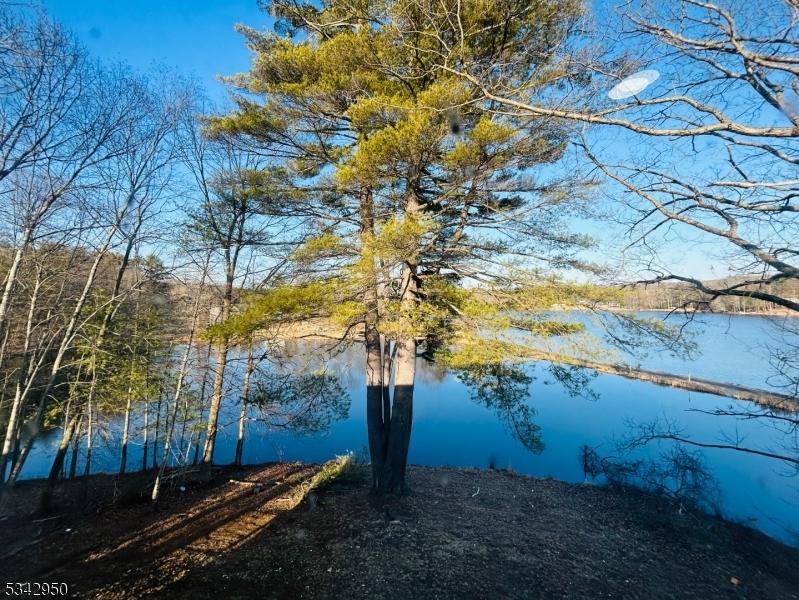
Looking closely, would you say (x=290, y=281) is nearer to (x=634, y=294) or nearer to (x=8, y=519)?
(x=634, y=294)

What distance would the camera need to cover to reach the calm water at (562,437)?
9.38 metres

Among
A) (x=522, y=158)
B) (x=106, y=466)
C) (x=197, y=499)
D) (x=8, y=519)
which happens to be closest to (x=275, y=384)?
(x=197, y=499)

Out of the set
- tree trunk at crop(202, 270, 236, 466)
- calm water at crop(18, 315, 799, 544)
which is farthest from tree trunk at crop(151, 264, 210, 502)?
calm water at crop(18, 315, 799, 544)

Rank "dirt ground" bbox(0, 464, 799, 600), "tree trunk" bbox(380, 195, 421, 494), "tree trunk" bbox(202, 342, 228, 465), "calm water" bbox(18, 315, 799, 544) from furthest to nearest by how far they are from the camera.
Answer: "calm water" bbox(18, 315, 799, 544) < "tree trunk" bbox(202, 342, 228, 465) < "tree trunk" bbox(380, 195, 421, 494) < "dirt ground" bbox(0, 464, 799, 600)

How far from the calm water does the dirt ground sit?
153 cm

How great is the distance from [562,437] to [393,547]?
12.0 metres

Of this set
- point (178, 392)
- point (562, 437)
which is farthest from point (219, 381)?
point (562, 437)

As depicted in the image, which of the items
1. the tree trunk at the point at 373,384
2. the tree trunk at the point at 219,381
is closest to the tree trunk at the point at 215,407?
the tree trunk at the point at 219,381

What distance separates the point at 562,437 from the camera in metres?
14.5

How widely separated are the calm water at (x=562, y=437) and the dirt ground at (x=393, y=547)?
5.01ft

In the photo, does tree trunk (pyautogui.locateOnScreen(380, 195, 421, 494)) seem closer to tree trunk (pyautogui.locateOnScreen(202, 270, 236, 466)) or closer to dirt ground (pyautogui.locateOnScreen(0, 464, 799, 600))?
dirt ground (pyautogui.locateOnScreen(0, 464, 799, 600))

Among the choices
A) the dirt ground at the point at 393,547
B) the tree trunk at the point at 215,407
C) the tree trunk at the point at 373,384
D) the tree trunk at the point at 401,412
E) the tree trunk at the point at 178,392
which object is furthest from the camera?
the tree trunk at the point at 215,407

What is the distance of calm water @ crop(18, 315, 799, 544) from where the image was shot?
9383 millimetres

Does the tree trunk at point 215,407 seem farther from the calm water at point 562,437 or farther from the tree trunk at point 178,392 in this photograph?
the tree trunk at point 178,392
